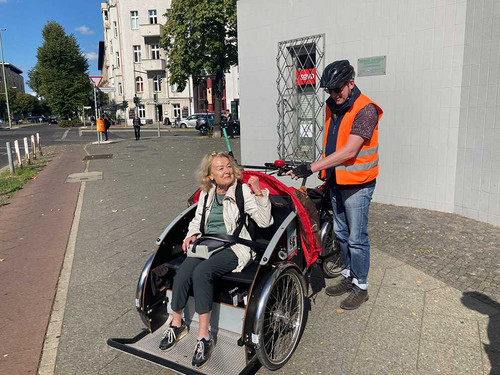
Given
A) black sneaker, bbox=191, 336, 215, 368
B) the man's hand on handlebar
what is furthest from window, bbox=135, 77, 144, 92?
black sneaker, bbox=191, 336, 215, 368

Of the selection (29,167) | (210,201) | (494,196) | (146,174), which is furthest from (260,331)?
(29,167)

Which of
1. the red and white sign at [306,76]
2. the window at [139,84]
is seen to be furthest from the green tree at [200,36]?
the window at [139,84]

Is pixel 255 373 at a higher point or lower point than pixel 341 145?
lower

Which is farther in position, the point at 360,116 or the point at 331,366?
the point at 360,116

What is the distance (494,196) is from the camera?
559 centimetres

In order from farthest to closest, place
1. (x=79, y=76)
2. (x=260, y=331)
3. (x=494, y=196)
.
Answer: (x=79, y=76) < (x=494, y=196) < (x=260, y=331)

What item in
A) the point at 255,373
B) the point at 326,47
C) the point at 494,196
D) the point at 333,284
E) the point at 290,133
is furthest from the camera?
the point at 290,133

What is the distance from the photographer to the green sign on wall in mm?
6672

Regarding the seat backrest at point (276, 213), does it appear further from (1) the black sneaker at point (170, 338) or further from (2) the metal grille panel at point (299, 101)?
(2) the metal grille panel at point (299, 101)

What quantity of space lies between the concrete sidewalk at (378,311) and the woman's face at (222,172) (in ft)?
4.46

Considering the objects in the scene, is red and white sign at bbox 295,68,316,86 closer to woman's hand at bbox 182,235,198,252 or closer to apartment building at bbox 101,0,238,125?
woman's hand at bbox 182,235,198,252

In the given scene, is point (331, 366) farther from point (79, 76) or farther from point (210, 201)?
point (79, 76)

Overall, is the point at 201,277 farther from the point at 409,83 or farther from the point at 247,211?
the point at 409,83

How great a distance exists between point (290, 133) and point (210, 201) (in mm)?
5216
